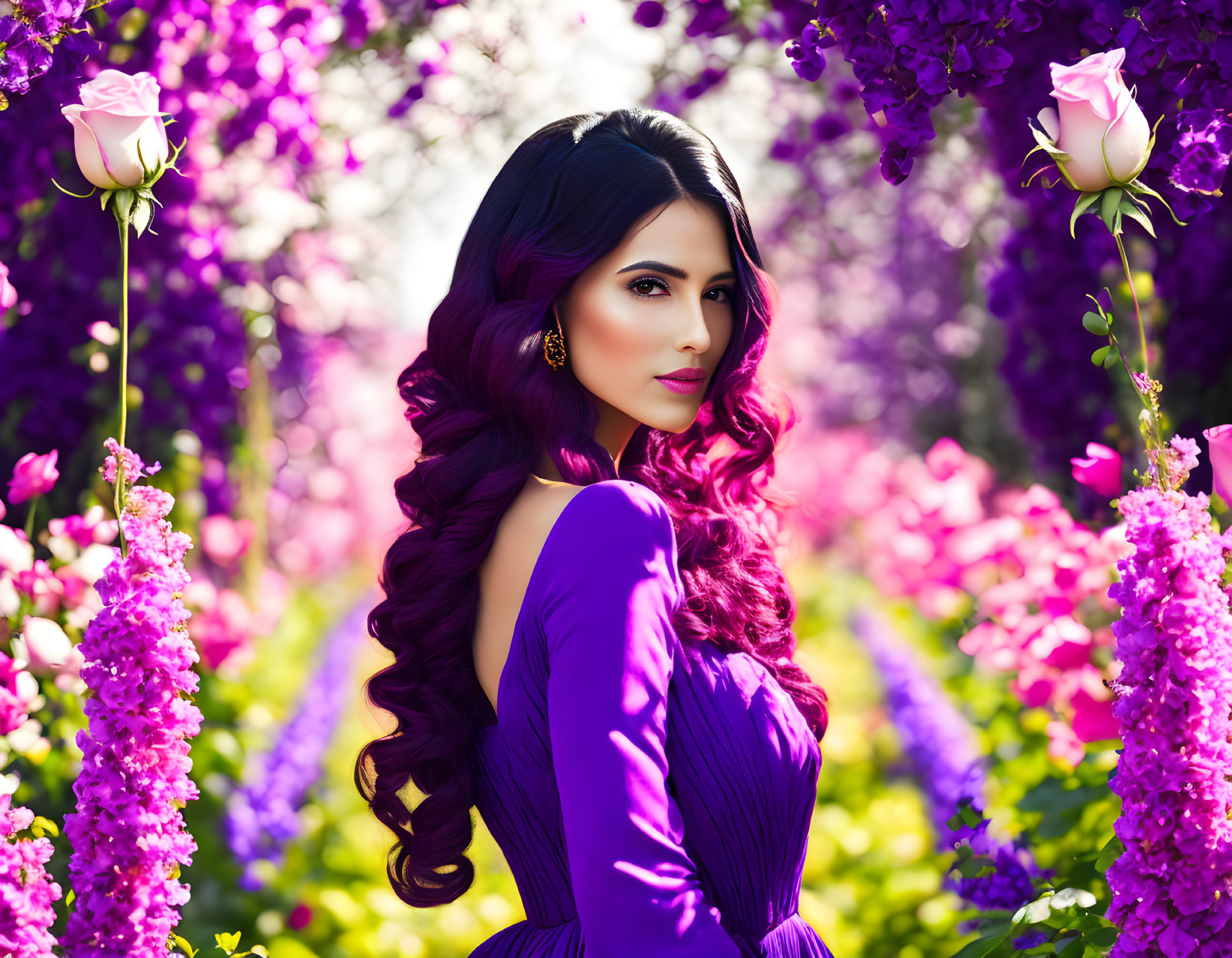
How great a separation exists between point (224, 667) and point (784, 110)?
2.90 m

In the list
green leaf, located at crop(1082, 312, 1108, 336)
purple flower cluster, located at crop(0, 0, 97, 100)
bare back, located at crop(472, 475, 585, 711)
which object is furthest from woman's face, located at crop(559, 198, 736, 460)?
purple flower cluster, located at crop(0, 0, 97, 100)

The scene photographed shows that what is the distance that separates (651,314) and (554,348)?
0.59 ft

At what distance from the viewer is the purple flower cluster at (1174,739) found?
1371mm

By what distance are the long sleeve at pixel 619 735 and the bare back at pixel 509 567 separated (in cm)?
17

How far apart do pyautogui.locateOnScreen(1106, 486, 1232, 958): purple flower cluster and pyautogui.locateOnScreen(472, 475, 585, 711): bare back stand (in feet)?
2.67

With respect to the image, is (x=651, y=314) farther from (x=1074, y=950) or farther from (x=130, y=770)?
(x=1074, y=950)

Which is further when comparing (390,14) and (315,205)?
(315,205)

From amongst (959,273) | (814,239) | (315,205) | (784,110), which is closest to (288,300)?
(315,205)

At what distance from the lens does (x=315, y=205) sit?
385 cm

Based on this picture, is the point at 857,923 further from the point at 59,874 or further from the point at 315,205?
the point at 315,205

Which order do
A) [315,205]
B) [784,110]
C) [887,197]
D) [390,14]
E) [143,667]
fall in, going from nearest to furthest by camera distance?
1. [143,667]
2. [390,14]
3. [315,205]
4. [784,110]
5. [887,197]

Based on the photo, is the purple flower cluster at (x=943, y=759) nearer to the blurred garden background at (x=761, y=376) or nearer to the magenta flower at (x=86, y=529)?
the blurred garden background at (x=761, y=376)

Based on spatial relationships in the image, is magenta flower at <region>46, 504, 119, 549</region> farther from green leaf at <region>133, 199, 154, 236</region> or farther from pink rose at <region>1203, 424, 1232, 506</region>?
pink rose at <region>1203, 424, 1232, 506</region>

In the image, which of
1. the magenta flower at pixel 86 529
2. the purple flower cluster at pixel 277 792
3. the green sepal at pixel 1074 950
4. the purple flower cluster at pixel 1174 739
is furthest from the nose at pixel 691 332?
the purple flower cluster at pixel 277 792
